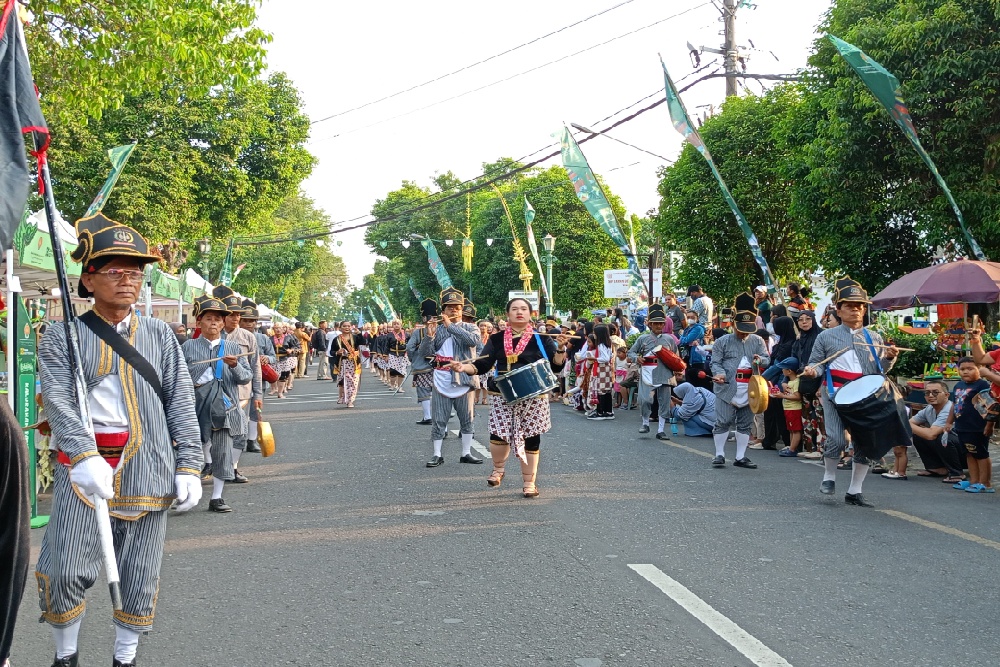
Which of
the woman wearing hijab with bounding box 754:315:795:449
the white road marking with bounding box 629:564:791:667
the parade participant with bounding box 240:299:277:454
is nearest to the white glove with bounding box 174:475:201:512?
the white road marking with bounding box 629:564:791:667

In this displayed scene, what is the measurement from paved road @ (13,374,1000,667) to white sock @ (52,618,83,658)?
742mm

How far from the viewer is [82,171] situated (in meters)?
28.4

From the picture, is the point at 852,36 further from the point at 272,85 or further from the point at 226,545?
the point at 272,85

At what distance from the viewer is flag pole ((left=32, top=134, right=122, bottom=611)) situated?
12.7ft

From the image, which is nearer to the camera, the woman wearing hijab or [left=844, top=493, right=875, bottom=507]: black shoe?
[left=844, top=493, right=875, bottom=507]: black shoe

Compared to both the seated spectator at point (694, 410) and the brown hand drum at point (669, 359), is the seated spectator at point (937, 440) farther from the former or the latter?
the seated spectator at point (694, 410)

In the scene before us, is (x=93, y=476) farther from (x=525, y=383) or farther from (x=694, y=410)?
(x=694, y=410)

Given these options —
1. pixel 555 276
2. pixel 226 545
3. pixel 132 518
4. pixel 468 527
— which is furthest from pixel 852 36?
pixel 555 276

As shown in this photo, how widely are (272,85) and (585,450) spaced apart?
25317 millimetres

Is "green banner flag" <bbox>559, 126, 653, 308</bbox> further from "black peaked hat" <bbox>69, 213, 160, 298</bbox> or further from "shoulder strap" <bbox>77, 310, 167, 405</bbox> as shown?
"shoulder strap" <bbox>77, 310, 167, 405</bbox>

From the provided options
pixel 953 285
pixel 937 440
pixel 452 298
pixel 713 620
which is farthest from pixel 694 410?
pixel 713 620

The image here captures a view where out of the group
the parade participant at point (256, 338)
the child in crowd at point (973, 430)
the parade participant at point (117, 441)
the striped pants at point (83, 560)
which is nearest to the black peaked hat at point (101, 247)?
the parade participant at point (117, 441)

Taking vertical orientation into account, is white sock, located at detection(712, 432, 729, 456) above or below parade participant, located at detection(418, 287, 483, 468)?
below

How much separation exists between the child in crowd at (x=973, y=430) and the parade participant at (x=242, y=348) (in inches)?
277
